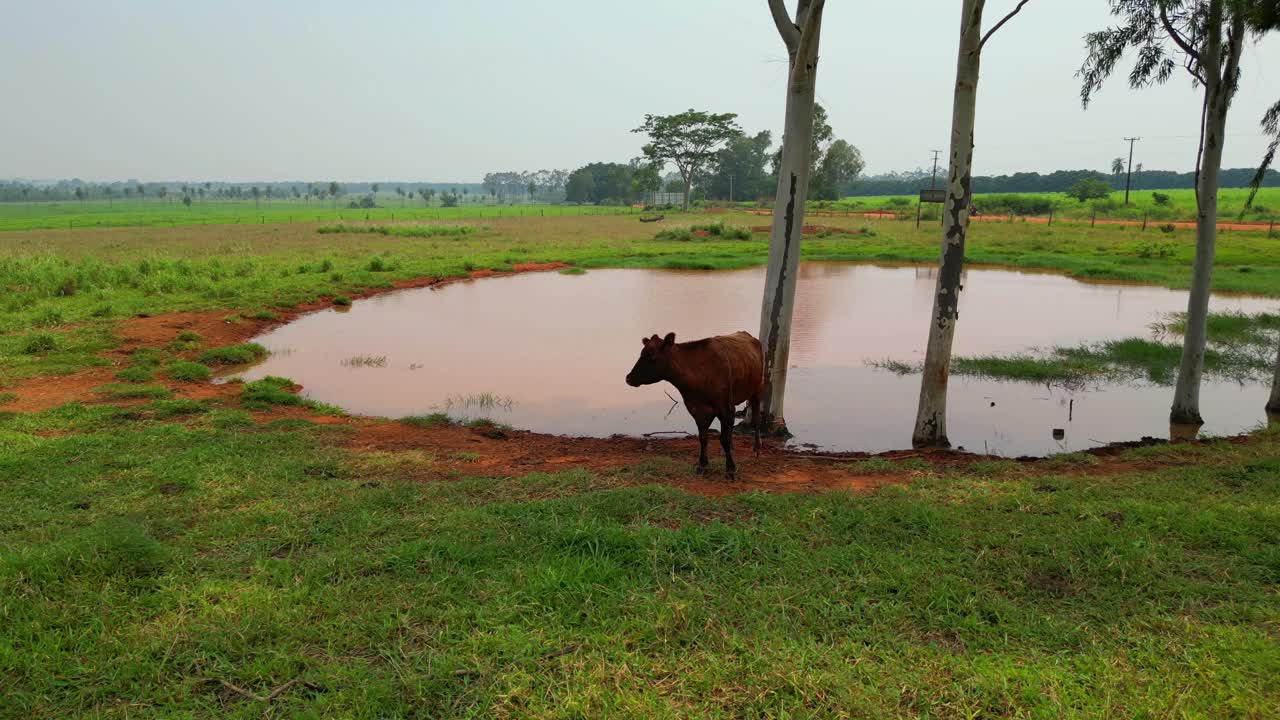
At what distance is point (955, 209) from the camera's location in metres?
7.59

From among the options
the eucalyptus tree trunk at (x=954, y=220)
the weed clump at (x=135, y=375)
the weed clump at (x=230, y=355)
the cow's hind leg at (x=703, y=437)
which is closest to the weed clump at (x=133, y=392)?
the weed clump at (x=135, y=375)

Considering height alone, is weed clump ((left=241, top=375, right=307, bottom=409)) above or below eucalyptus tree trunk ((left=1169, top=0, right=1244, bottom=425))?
below

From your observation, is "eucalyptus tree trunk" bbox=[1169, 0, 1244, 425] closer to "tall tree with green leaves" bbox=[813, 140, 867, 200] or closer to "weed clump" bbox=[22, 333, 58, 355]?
"weed clump" bbox=[22, 333, 58, 355]

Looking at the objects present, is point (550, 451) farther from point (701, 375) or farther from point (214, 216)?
point (214, 216)

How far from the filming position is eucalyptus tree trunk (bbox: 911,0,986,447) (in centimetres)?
740

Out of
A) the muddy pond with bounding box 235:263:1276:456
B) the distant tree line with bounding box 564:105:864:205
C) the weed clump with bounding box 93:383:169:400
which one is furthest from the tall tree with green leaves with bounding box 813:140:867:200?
the weed clump with bounding box 93:383:169:400

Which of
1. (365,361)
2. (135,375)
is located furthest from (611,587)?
(365,361)

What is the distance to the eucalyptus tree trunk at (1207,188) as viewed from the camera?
832cm

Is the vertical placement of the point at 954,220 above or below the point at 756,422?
above

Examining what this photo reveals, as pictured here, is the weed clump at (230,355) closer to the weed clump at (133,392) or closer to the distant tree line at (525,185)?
the weed clump at (133,392)

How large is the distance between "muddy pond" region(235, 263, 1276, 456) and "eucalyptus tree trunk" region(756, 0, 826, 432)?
117 cm

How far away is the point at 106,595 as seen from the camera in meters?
3.62

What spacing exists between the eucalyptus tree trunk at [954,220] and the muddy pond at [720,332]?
789mm

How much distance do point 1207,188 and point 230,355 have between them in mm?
13108
